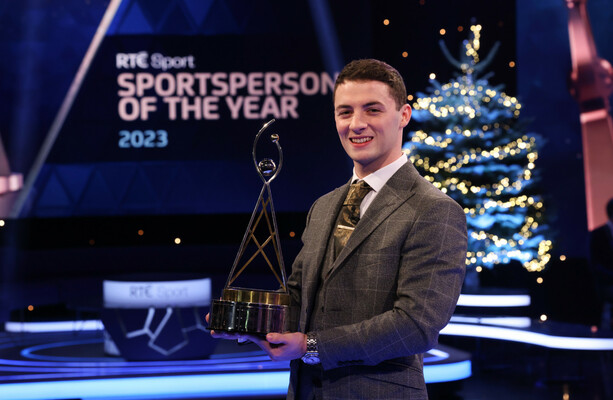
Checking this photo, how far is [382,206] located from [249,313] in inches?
15.6

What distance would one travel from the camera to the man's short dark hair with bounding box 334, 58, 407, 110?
175 centimetres

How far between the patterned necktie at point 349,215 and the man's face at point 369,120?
77 millimetres

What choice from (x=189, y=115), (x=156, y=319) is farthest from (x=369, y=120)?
(x=189, y=115)

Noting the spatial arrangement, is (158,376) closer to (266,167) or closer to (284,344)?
(266,167)

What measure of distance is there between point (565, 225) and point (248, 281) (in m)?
4.45

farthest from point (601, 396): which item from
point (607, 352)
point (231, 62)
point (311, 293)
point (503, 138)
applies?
point (231, 62)

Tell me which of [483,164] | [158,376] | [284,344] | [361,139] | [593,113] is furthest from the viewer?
[593,113]

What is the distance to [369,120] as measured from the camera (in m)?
1.75

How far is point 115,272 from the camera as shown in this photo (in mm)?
9633

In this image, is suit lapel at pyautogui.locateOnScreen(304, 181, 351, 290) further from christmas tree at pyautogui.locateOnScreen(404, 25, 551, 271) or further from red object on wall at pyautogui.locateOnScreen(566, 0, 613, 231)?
red object on wall at pyautogui.locateOnScreen(566, 0, 613, 231)

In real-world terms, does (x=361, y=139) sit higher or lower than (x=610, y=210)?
lower

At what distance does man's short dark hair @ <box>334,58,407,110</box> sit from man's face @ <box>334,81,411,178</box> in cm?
1

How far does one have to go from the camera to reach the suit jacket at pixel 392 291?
164 cm

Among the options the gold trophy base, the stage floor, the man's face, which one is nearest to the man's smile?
the man's face
